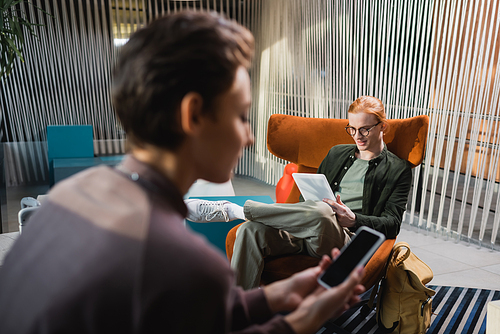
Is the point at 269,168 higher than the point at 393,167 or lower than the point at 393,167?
lower

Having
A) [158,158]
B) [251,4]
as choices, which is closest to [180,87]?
[158,158]

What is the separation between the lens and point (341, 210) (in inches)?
75.0

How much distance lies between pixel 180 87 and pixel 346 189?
1.88 m

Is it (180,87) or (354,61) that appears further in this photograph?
(354,61)

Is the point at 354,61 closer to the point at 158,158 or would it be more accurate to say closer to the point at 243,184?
the point at 243,184

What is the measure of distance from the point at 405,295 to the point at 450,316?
1.79ft

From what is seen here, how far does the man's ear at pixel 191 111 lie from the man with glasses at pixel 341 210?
4.63 ft

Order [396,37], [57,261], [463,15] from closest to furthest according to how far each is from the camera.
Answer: [57,261], [463,15], [396,37]

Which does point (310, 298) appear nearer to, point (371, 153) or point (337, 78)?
point (371, 153)

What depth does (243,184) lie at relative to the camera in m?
5.90

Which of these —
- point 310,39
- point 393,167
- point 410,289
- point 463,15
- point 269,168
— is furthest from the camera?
point 269,168

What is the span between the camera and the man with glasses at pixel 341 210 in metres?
1.88

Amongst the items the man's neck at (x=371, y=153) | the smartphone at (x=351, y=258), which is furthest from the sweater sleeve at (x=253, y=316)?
the man's neck at (x=371, y=153)

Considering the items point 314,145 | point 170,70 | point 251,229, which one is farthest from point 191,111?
point 314,145
